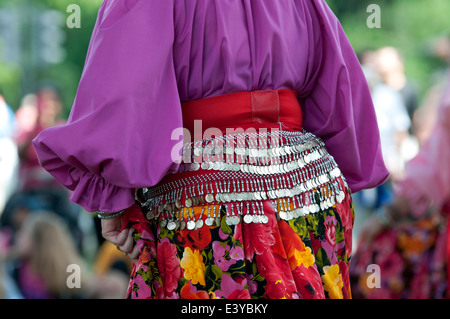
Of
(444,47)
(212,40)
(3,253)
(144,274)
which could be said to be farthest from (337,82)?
(444,47)

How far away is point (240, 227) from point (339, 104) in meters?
0.62

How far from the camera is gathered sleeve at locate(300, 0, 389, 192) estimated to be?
7.61 feet

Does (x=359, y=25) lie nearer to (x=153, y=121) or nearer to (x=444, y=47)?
(x=444, y=47)

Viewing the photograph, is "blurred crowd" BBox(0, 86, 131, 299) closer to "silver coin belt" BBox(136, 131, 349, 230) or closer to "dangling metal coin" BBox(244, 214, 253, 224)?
"silver coin belt" BBox(136, 131, 349, 230)

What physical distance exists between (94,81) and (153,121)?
20cm

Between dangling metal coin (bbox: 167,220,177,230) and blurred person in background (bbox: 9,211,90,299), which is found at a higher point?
dangling metal coin (bbox: 167,220,177,230)

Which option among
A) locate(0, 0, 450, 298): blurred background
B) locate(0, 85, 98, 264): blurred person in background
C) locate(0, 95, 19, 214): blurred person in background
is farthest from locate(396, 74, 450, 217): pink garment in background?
locate(0, 95, 19, 214): blurred person in background

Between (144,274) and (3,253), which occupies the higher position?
(144,274)

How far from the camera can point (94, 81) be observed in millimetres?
1987

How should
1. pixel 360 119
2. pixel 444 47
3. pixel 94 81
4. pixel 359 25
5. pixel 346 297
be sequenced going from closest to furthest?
pixel 94 81 < pixel 346 297 < pixel 360 119 < pixel 444 47 < pixel 359 25

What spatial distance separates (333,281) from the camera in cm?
215

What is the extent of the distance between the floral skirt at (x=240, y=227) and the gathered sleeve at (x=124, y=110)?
12 centimetres

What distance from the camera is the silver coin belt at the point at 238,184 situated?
2031mm

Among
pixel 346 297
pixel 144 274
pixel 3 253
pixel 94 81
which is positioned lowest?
pixel 3 253
